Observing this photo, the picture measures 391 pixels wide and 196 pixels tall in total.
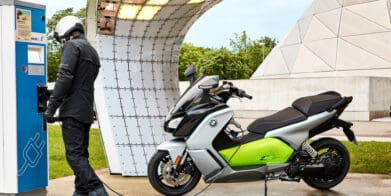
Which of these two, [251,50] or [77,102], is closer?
[77,102]

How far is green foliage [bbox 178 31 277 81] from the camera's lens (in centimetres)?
6119

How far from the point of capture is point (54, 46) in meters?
55.2

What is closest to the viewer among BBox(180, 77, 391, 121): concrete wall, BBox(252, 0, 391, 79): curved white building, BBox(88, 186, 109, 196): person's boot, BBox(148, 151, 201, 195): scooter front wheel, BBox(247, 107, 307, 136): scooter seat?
BBox(88, 186, 109, 196): person's boot

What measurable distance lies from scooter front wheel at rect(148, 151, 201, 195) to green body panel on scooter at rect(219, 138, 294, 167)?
41 cm

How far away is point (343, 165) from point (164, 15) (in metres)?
2.99

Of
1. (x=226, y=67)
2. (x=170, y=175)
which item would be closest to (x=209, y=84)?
(x=170, y=175)

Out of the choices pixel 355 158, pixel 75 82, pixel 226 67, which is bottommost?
pixel 355 158

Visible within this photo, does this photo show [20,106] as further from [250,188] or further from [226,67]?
[226,67]

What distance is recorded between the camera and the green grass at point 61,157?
8.50m

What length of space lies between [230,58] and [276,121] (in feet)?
184

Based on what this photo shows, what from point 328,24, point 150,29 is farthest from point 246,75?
point 150,29

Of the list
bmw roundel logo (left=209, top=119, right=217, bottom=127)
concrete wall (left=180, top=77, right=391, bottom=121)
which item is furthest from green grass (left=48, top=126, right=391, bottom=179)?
concrete wall (left=180, top=77, right=391, bottom=121)

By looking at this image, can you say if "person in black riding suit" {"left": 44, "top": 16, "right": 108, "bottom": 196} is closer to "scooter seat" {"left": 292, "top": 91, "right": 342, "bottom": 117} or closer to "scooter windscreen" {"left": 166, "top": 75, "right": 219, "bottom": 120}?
"scooter windscreen" {"left": 166, "top": 75, "right": 219, "bottom": 120}

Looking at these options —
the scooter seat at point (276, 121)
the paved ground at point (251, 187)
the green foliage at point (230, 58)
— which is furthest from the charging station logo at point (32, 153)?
the green foliage at point (230, 58)
